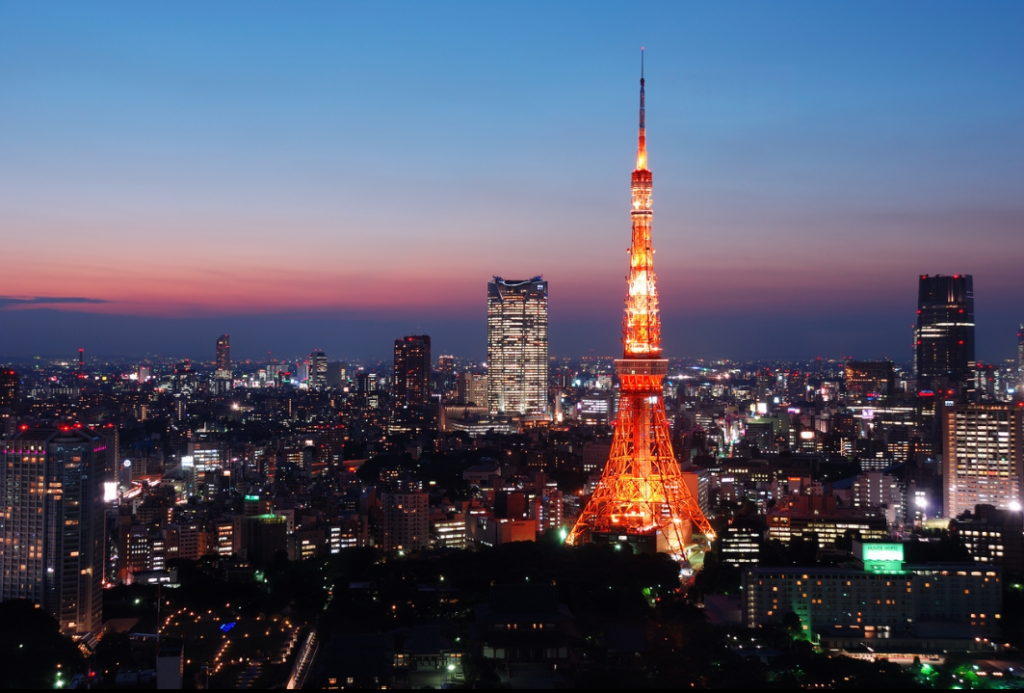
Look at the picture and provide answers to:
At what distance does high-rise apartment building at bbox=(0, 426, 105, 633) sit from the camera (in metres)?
12.8

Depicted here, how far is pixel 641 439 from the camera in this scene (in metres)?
16.7

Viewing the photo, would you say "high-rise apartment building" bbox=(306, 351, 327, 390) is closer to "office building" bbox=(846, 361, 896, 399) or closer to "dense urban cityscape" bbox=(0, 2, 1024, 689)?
"office building" bbox=(846, 361, 896, 399)

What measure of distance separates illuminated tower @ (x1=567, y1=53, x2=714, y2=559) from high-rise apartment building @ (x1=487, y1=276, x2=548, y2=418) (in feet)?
103

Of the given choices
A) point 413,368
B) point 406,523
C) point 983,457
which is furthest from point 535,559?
point 413,368

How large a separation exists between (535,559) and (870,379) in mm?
35225

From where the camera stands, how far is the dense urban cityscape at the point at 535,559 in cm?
1064

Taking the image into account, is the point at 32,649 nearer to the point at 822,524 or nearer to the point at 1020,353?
the point at 822,524

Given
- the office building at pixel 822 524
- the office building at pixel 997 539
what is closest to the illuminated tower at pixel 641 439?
the office building at pixel 822 524

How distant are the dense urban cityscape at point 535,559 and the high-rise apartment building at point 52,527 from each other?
3 centimetres

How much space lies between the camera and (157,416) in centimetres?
4156

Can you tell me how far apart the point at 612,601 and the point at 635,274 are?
5.47 metres

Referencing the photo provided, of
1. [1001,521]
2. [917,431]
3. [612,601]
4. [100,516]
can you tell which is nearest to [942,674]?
[612,601]

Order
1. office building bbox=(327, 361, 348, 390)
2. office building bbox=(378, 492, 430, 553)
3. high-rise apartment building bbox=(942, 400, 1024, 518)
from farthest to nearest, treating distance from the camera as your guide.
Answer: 1. office building bbox=(327, 361, 348, 390)
2. high-rise apartment building bbox=(942, 400, 1024, 518)
3. office building bbox=(378, 492, 430, 553)

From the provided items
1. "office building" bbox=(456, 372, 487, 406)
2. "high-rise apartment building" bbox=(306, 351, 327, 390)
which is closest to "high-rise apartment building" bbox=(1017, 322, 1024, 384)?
"office building" bbox=(456, 372, 487, 406)
